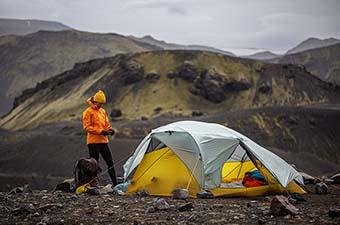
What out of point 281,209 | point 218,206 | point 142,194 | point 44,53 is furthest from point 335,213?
point 44,53

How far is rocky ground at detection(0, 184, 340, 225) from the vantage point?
23.7 feet

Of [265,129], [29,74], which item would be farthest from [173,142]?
[29,74]

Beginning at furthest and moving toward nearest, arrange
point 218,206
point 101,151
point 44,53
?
1. point 44,53
2. point 101,151
3. point 218,206

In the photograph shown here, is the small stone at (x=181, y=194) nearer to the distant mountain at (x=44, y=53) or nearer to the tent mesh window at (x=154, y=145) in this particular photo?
the tent mesh window at (x=154, y=145)

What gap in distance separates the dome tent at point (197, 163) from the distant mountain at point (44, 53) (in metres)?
94.6

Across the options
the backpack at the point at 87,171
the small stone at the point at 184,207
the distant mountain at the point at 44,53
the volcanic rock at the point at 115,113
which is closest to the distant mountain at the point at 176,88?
the volcanic rock at the point at 115,113

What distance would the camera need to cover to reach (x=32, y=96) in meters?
67.1

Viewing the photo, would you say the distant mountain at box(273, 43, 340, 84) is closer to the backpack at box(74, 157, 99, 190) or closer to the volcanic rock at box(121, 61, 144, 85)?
the volcanic rock at box(121, 61, 144, 85)

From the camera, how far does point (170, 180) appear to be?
1042cm

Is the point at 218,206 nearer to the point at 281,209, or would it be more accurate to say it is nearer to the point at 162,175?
the point at 281,209

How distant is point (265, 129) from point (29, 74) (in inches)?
3287

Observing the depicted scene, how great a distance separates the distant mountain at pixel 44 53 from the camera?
108 meters

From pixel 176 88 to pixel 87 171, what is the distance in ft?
144

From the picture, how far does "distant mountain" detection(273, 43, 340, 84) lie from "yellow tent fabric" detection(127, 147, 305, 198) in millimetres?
88942
